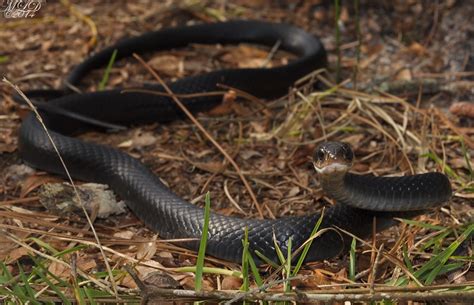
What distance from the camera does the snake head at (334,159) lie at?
11.3 ft

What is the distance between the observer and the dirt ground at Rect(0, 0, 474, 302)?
151 inches

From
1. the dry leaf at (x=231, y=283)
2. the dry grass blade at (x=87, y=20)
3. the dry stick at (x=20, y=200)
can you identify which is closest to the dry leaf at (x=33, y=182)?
the dry stick at (x=20, y=200)

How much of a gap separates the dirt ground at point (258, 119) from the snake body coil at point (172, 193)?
108mm

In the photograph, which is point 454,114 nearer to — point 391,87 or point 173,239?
point 391,87

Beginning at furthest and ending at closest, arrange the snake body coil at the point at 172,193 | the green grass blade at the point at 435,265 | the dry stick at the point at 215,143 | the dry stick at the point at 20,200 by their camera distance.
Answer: the dry stick at the point at 215,143
the dry stick at the point at 20,200
the snake body coil at the point at 172,193
the green grass blade at the point at 435,265

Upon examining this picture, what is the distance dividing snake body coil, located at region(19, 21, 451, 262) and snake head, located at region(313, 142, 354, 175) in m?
0.19

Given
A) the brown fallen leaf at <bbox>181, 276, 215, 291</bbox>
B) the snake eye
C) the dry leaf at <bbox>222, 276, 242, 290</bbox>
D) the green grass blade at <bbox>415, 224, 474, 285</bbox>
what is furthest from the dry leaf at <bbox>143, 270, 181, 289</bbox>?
the green grass blade at <bbox>415, 224, 474, 285</bbox>

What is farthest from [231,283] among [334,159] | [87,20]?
[87,20]

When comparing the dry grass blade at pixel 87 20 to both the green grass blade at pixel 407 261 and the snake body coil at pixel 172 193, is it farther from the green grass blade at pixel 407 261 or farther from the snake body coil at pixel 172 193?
the green grass blade at pixel 407 261

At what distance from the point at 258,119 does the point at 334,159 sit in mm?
1991

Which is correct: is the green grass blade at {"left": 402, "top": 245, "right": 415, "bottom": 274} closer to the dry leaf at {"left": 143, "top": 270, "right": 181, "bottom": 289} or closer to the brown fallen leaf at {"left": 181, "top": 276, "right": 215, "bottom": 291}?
the brown fallen leaf at {"left": 181, "top": 276, "right": 215, "bottom": 291}

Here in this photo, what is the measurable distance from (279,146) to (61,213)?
64.5 inches

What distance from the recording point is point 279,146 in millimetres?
4977

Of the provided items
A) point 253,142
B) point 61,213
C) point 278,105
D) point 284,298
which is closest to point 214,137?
point 253,142
